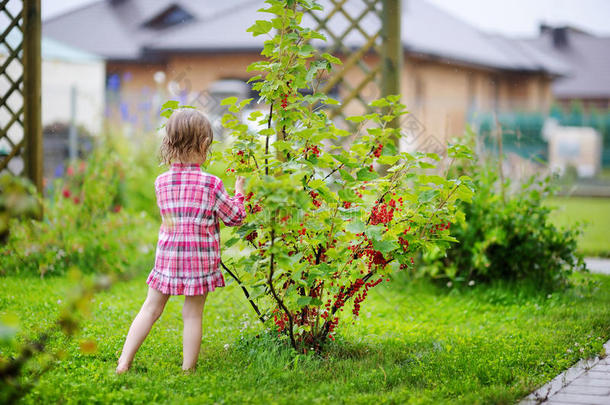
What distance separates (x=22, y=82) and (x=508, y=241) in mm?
4288

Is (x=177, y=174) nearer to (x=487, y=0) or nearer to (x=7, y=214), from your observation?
(x=7, y=214)

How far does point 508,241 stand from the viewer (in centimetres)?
535

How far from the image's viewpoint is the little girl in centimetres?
323

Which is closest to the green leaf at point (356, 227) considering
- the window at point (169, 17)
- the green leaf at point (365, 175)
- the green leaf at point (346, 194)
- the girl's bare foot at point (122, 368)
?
the green leaf at point (346, 194)

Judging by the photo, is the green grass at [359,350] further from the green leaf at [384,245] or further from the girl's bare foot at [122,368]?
the green leaf at [384,245]

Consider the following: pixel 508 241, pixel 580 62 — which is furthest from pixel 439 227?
pixel 580 62

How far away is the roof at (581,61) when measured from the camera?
3391 centimetres

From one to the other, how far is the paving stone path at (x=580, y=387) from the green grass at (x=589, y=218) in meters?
1.82

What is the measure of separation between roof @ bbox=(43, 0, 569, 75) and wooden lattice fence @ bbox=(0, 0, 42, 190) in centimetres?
1113

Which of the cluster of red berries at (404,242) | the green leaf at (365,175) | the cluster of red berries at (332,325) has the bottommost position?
the cluster of red berries at (332,325)

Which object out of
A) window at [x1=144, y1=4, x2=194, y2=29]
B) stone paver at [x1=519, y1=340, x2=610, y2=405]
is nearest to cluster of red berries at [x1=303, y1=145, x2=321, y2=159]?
stone paver at [x1=519, y1=340, x2=610, y2=405]

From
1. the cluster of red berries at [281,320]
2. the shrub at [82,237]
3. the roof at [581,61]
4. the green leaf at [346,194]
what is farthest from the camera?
the roof at [581,61]

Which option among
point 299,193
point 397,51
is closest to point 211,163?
point 299,193

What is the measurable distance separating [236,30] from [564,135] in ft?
31.6
